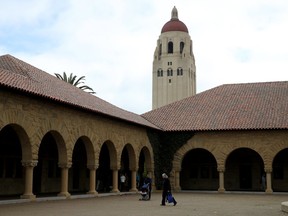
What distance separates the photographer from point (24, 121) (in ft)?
57.3

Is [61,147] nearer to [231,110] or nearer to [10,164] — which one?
[10,164]

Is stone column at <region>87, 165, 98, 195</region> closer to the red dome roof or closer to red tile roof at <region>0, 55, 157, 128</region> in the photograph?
red tile roof at <region>0, 55, 157, 128</region>

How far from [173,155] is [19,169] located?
34.5 feet

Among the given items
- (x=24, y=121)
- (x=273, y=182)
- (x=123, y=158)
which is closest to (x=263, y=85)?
(x=273, y=182)

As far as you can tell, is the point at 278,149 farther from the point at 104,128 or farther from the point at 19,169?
the point at 19,169

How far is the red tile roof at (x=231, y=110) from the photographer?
2853 cm

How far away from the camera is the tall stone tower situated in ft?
277

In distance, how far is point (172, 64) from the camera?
8731 cm

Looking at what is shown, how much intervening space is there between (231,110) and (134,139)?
24.1ft

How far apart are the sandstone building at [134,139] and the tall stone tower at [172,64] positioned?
51.1 m

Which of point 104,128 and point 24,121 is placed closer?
point 24,121

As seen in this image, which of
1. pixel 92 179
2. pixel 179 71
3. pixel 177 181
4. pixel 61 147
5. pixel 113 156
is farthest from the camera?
pixel 179 71

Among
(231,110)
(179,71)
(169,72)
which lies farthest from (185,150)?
(169,72)

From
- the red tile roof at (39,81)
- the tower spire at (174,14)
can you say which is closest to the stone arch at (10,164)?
the red tile roof at (39,81)
